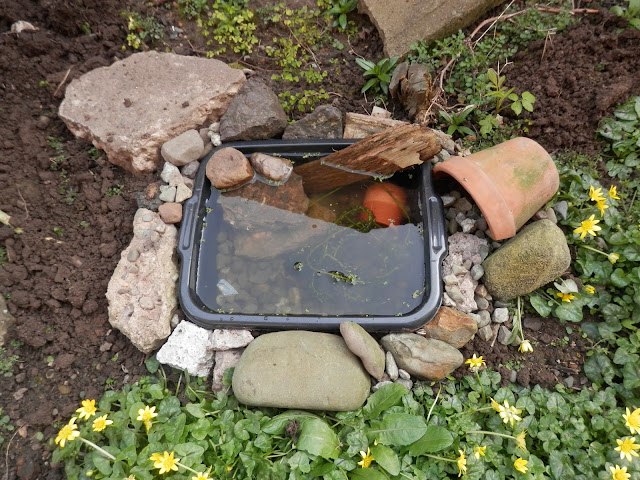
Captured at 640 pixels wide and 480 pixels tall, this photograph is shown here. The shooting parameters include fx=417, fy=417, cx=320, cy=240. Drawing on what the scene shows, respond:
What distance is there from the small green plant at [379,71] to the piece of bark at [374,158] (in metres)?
0.63

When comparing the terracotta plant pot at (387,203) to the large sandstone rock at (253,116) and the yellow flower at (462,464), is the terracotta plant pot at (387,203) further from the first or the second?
the yellow flower at (462,464)

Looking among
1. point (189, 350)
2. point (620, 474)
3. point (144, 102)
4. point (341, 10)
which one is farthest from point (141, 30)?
point (620, 474)

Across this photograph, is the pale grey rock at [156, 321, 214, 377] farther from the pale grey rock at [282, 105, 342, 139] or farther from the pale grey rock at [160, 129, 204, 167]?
the pale grey rock at [282, 105, 342, 139]

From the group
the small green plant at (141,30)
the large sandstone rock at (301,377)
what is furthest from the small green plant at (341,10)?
the large sandstone rock at (301,377)

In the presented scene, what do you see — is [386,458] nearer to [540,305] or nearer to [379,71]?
[540,305]

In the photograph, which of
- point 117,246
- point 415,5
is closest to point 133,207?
point 117,246

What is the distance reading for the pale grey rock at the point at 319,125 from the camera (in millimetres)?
2779

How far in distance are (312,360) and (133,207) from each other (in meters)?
1.50

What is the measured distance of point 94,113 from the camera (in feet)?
8.77

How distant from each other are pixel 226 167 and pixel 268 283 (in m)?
0.79

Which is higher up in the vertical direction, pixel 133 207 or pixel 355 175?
pixel 355 175

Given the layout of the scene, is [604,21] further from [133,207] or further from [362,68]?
[133,207]

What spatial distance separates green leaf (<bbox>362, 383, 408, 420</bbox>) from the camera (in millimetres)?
2057

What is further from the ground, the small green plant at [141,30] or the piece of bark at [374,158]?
the small green plant at [141,30]
